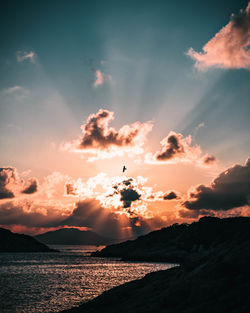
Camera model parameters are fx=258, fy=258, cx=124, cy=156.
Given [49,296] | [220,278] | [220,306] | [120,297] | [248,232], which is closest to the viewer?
[220,306]

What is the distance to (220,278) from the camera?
69.2ft

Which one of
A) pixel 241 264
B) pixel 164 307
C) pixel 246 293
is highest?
pixel 241 264

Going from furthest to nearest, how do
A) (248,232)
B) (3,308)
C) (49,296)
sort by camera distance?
(49,296)
(3,308)
(248,232)

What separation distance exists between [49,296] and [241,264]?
35.7 meters

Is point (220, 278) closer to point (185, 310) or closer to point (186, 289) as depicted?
point (186, 289)

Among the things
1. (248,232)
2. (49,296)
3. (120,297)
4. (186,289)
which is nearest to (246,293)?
(186,289)

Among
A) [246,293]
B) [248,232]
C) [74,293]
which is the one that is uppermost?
[248,232]

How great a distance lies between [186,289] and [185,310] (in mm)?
3444

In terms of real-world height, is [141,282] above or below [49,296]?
above

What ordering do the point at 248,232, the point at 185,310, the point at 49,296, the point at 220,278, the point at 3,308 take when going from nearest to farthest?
the point at 185,310, the point at 220,278, the point at 248,232, the point at 3,308, the point at 49,296

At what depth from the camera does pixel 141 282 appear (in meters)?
37.2

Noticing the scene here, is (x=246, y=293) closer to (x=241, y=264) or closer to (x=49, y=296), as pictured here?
(x=241, y=264)

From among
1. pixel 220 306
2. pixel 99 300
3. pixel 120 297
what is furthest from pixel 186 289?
pixel 99 300

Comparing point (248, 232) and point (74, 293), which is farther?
point (74, 293)
